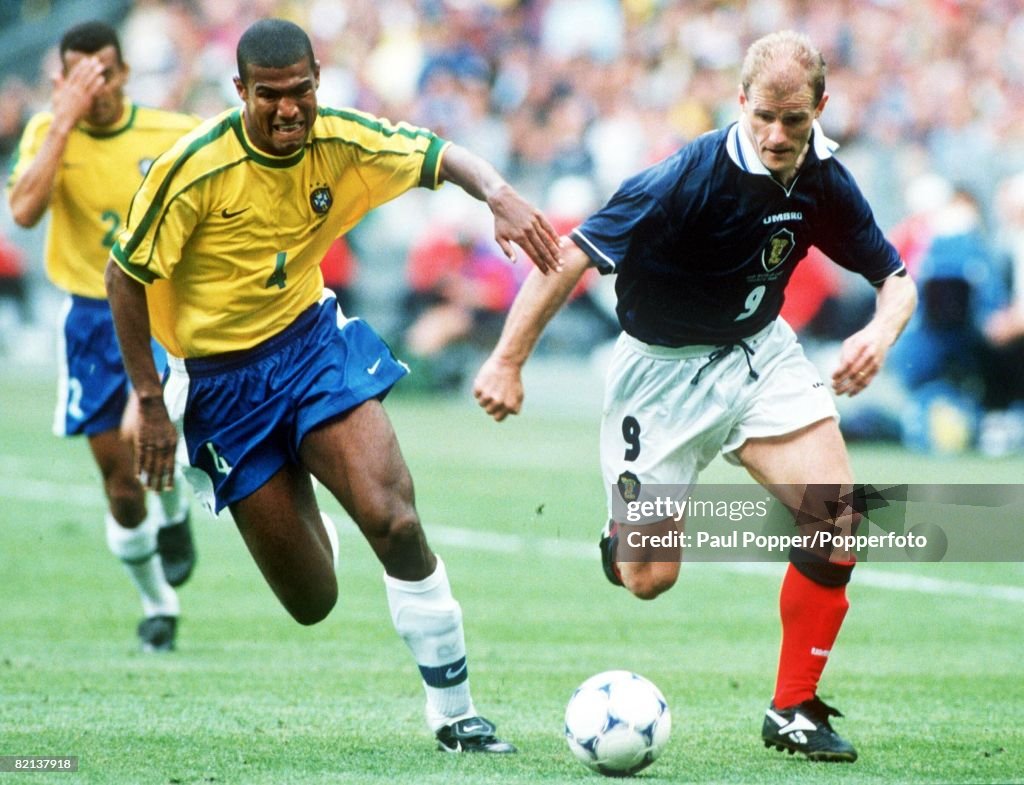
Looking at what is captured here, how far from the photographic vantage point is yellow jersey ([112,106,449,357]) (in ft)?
20.9

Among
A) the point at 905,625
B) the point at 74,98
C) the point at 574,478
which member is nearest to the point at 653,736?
the point at 905,625

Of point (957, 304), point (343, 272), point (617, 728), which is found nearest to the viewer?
point (617, 728)

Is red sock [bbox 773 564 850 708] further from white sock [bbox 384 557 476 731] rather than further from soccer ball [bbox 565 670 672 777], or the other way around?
white sock [bbox 384 557 476 731]

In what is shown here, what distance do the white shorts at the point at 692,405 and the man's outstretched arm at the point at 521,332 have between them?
3.22ft

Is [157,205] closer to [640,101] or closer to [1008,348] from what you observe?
[1008,348]

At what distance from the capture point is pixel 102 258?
30.3 ft

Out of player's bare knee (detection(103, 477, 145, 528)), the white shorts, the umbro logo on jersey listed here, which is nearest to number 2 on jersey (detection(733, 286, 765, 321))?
the white shorts

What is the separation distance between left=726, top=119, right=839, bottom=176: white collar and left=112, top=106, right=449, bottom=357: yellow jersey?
105 cm

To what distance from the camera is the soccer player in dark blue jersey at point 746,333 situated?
636 centimetres

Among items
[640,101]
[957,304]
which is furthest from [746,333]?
[640,101]

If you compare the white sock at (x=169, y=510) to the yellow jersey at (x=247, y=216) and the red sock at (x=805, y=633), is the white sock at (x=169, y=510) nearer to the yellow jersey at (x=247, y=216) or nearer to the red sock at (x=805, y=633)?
the yellow jersey at (x=247, y=216)

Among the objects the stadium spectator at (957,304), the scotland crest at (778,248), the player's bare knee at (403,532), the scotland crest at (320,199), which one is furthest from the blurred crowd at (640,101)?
the player's bare knee at (403,532)

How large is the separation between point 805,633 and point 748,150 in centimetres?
176

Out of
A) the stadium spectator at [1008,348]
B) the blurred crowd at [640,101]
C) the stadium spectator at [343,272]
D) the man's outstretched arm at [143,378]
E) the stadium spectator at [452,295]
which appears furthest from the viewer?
the stadium spectator at [343,272]
